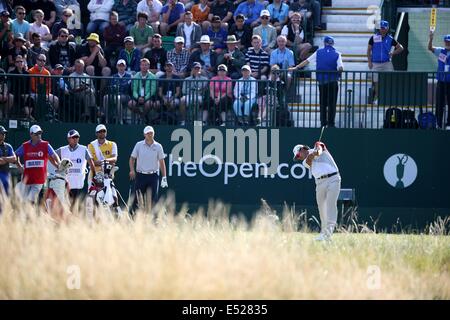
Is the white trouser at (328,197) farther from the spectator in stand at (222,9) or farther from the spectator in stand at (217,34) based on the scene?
A: the spectator in stand at (222,9)

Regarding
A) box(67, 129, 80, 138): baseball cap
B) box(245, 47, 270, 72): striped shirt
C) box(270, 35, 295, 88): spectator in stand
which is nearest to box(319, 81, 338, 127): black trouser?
box(270, 35, 295, 88): spectator in stand

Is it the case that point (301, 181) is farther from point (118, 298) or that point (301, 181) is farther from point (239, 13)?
point (118, 298)

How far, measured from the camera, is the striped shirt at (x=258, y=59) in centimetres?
2606

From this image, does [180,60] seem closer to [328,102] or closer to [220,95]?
[220,95]

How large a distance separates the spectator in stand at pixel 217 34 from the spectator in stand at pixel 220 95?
162cm

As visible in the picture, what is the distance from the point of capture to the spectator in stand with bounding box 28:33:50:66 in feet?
88.2

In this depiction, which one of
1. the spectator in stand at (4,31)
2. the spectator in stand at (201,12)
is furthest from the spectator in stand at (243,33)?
the spectator in stand at (4,31)

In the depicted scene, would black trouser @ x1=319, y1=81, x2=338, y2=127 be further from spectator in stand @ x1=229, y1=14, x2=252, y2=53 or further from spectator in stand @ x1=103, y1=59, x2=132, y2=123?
spectator in stand @ x1=103, y1=59, x2=132, y2=123

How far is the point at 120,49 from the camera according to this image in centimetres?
2734

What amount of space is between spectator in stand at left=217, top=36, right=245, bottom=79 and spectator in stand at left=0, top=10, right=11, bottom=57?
5.01 m

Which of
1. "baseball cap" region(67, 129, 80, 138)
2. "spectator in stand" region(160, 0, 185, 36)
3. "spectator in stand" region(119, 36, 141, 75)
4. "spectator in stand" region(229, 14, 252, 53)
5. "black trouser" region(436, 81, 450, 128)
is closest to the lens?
"baseball cap" region(67, 129, 80, 138)

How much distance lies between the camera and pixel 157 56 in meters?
26.6

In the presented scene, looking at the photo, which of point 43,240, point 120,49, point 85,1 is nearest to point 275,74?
point 120,49

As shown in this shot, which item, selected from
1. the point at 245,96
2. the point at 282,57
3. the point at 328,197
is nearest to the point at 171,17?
the point at 282,57
